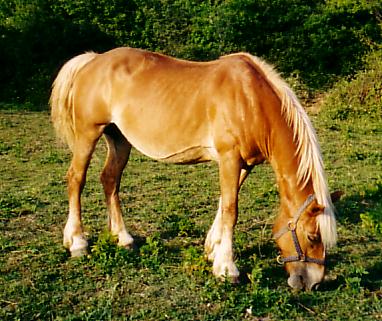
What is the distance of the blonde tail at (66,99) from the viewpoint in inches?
212

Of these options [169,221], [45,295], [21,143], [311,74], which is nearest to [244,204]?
[169,221]

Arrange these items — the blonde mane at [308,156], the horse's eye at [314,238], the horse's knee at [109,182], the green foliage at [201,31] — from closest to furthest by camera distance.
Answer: the blonde mane at [308,156] < the horse's eye at [314,238] < the horse's knee at [109,182] < the green foliage at [201,31]

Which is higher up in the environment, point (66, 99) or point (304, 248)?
point (66, 99)

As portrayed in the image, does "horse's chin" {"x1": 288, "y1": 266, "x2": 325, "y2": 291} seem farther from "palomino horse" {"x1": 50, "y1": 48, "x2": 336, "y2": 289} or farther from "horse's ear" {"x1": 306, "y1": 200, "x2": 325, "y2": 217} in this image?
"horse's ear" {"x1": 306, "y1": 200, "x2": 325, "y2": 217}

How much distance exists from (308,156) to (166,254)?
1.58 metres

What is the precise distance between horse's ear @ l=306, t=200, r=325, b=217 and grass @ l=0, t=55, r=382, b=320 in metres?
0.61

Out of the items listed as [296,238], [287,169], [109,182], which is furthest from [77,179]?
[296,238]

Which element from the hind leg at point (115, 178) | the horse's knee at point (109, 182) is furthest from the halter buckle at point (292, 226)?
the horse's knee at point (109, 182)

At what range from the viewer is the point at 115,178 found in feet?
17.6

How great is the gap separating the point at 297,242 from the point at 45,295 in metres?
1.88

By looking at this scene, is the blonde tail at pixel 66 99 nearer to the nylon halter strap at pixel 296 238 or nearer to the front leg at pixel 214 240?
the front leg at pixel 214 240

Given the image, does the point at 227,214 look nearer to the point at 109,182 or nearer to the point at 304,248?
the point at 304,248

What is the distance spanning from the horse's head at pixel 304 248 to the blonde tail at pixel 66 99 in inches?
91.5

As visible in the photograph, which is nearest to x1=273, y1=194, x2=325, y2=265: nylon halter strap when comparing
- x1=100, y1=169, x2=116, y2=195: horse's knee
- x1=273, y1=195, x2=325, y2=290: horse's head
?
x1=273, y1=195, x2=325, y2=290: horse's head
